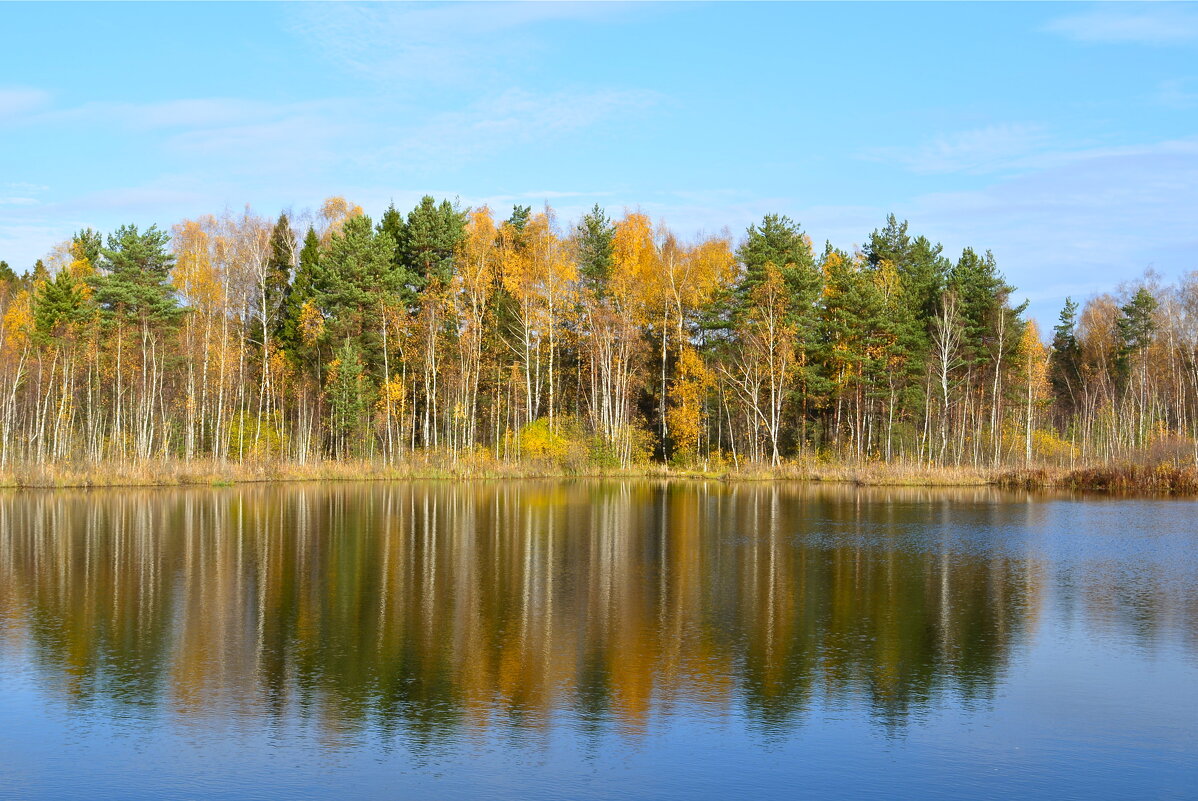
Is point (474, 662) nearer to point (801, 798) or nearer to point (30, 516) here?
point (801, 798)

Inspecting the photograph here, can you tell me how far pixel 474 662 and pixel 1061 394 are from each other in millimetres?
78764

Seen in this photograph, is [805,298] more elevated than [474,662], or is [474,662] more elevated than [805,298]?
[805,298]

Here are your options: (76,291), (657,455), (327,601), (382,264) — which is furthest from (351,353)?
(327,601)

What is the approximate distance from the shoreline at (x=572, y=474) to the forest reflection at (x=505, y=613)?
9927mm

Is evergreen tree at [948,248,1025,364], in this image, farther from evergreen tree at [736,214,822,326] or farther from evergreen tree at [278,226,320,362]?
evergreen tree at [278,226,320,362]

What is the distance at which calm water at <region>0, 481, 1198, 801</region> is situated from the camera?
925cm

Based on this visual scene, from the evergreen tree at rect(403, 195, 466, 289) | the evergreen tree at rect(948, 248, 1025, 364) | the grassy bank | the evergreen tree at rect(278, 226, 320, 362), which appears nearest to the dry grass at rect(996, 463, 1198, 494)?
the grassy bank

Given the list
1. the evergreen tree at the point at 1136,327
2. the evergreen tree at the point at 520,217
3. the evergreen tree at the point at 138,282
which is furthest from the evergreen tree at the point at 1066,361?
the evergreen tree at the point at 138,282

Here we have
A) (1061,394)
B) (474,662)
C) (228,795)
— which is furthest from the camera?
(1061,394)

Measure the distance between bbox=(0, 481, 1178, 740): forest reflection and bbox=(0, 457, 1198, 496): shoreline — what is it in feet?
32.6

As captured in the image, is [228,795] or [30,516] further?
[30,516]

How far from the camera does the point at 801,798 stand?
8.66 metres

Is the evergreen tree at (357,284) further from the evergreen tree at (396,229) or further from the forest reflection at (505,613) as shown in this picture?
the forest reflection at (505,613)

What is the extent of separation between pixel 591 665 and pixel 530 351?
4464 cm
